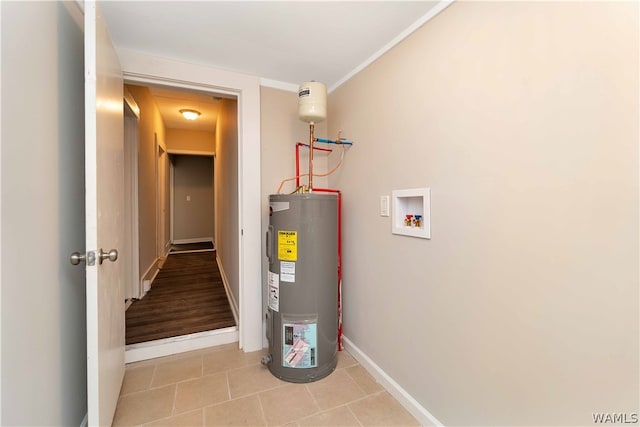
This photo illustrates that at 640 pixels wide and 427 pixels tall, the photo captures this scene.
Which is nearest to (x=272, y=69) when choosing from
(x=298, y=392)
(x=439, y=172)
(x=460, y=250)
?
(x=439, y=172)

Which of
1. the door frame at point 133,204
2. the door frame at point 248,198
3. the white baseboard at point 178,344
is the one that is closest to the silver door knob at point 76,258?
the door frame at point 248,198

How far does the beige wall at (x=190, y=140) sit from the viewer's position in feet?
17.7

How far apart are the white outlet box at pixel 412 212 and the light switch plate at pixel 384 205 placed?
59 millimetres

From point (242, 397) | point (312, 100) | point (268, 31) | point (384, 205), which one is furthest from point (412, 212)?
point (242, 397)

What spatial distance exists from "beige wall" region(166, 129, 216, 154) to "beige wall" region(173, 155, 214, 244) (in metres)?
1.49

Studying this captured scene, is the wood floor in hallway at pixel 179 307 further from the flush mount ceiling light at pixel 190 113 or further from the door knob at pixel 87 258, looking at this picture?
the flush mount ceiling light at pixel 190 113

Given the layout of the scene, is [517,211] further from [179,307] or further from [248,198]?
[179,307]

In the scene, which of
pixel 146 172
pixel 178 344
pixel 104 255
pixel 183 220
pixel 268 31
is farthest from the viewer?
pixel 183 220

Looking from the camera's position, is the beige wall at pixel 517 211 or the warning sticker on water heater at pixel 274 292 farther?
the warning sticker on water heater at pixel 274 292

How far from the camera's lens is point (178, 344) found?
217cm

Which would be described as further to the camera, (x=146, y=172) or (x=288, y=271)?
(x=146, y=172)

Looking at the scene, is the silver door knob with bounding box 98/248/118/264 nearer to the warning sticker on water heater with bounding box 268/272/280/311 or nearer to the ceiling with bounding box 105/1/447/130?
the warning sticker on water heater with bounding box 268/272/280/311

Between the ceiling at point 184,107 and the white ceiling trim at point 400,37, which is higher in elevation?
the ceiling at point 184,107

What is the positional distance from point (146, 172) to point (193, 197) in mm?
3767
